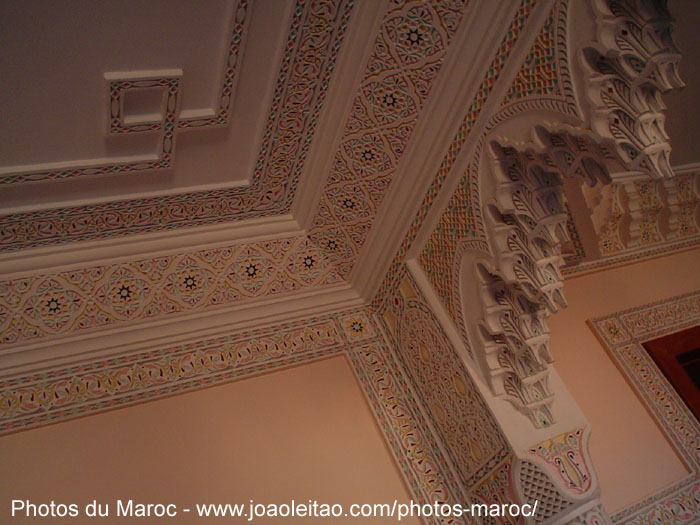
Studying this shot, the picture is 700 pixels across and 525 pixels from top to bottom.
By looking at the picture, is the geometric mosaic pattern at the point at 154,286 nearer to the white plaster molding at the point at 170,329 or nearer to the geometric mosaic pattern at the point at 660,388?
the white plaster molding at the point at 170,329

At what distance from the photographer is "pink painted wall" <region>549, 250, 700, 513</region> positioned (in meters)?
2.35

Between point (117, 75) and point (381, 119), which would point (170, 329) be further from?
point (381, 119)

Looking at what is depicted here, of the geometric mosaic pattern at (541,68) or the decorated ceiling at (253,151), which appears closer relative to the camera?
the geometric mosaic pattern at (541,68)

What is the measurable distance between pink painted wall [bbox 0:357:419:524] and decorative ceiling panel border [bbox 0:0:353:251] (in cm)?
62

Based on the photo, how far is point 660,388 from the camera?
103 inches

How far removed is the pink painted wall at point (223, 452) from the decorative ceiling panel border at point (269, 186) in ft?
2.02

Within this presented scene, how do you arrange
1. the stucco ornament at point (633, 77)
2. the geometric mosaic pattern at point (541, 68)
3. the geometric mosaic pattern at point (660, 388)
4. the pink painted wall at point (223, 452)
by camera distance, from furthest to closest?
the geometric mosaic pattern at point (660, 388) → the pink painted wall at point (223, 452) → the geometric mosaic pattern at point (541, 68) → the stucco ornament at point (633, 77)

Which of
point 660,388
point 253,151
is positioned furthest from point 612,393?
point 253,151

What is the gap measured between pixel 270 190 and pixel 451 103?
782 mm

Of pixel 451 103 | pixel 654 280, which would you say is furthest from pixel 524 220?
pixel 654 280

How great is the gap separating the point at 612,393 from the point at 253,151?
5.81ft

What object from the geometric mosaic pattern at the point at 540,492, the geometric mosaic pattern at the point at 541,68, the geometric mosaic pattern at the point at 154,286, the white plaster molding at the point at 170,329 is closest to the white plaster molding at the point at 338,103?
the geometric mosaic pattern at the point at 154,286

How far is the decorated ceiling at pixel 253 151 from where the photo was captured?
1.55m

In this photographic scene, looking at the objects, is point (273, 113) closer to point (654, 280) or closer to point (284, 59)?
point (284, 59)
